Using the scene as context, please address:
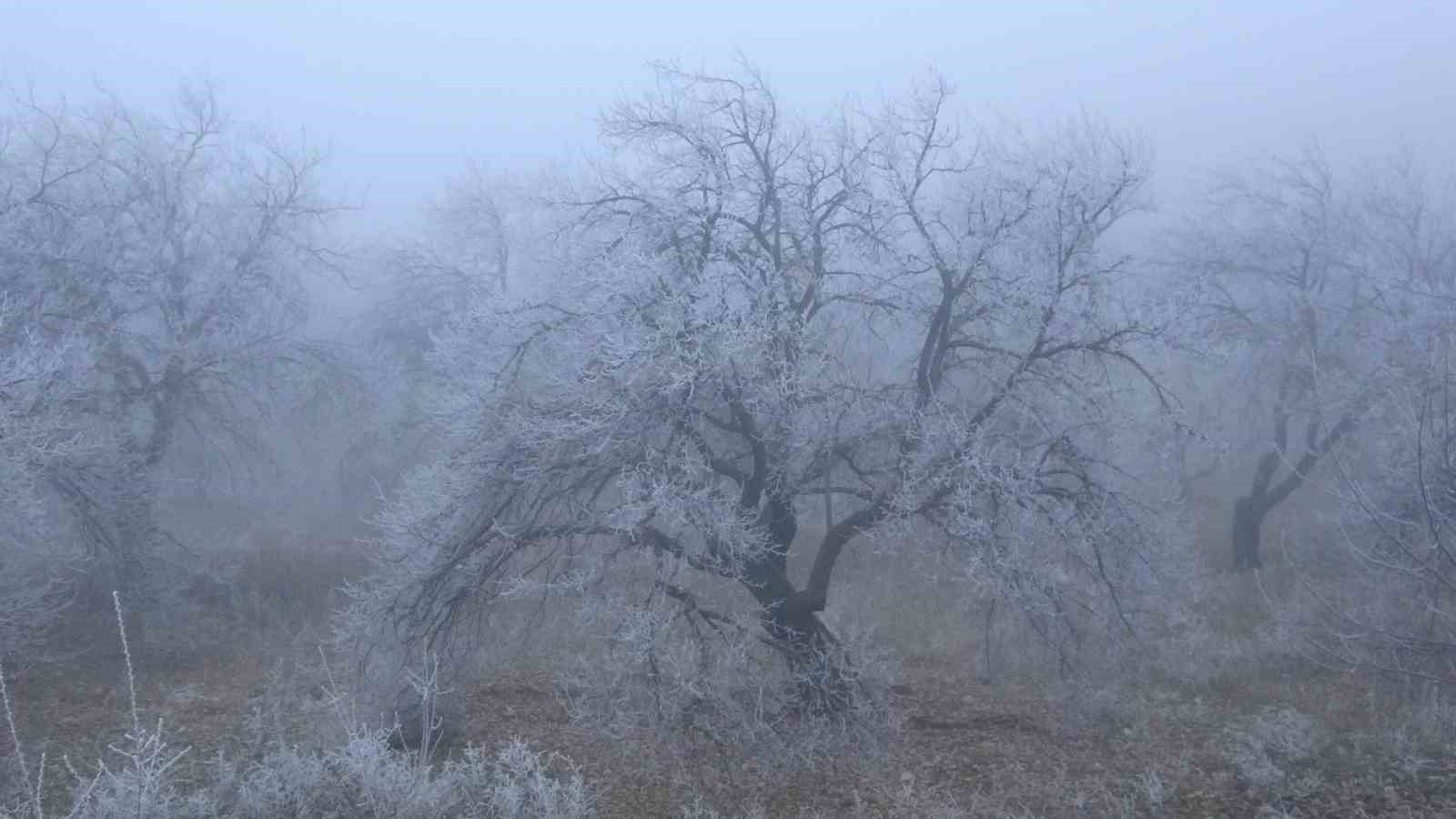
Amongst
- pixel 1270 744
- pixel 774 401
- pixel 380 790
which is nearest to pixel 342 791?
pixel 380 790

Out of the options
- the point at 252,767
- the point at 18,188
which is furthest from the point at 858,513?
the point at 18,188

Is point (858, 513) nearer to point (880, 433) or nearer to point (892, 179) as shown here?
point (880, 433)

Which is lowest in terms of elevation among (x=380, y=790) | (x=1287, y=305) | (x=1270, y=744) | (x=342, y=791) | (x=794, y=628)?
(x=342, y=791)

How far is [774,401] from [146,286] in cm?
958

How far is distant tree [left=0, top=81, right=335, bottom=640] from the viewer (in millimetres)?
12328

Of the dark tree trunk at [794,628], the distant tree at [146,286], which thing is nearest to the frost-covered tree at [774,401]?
the dark tree trunk at [794,628]

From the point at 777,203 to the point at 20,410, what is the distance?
5943mm

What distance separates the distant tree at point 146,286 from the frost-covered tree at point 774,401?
4.61 m

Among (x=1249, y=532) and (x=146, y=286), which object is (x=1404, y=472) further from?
(x=146, y=286)

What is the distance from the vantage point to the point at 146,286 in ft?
46.3

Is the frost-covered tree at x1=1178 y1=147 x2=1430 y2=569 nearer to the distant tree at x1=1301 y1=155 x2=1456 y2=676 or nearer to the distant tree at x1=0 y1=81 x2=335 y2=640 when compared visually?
the distant tree at x1=1301 y1=155 x2=1456 y2=676

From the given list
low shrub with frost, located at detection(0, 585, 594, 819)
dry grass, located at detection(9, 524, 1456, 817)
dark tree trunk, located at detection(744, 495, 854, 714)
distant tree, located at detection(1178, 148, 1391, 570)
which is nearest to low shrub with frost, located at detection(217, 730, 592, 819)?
low shrub with frost, located at detection(0, 585, 594, 819)

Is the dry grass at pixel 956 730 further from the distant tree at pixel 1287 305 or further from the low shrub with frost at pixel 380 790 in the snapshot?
the distant tree at pixel 1287 305

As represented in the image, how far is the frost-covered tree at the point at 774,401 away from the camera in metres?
7.88
